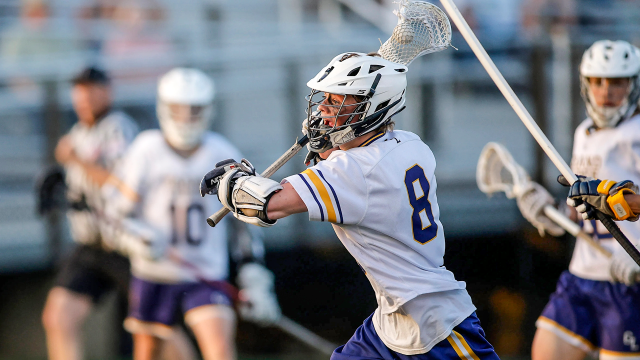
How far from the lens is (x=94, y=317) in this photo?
265 inches

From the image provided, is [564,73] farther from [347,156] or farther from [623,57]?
[347,156]

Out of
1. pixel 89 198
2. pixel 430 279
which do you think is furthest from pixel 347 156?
pixel 89 198

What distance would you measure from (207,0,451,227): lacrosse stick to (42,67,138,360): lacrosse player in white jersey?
3058mm

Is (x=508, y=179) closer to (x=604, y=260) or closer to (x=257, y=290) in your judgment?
(x=604, y=260)

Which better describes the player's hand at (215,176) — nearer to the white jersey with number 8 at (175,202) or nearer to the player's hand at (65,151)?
the white jersey with number 8 at (175,202)

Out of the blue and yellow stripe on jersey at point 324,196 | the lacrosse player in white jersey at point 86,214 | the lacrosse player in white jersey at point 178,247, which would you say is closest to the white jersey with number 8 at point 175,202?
the lacrosse player in white jersey at point 178,247

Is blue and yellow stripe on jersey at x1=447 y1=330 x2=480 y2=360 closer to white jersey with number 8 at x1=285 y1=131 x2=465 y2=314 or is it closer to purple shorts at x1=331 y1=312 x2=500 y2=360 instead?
purple shorts at x1=331 y1=312 x2=500 y2=360

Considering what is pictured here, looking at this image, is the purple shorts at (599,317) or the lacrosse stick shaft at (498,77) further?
the purple shorts at (599,317)

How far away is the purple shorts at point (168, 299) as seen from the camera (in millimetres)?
4998

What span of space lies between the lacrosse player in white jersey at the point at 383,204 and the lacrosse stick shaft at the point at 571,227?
1273 mm

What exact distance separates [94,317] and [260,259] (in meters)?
1.99

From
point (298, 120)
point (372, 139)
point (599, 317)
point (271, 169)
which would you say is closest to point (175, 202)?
point (298, 120)

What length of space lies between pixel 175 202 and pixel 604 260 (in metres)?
2.60

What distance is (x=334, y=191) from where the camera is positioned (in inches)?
108
